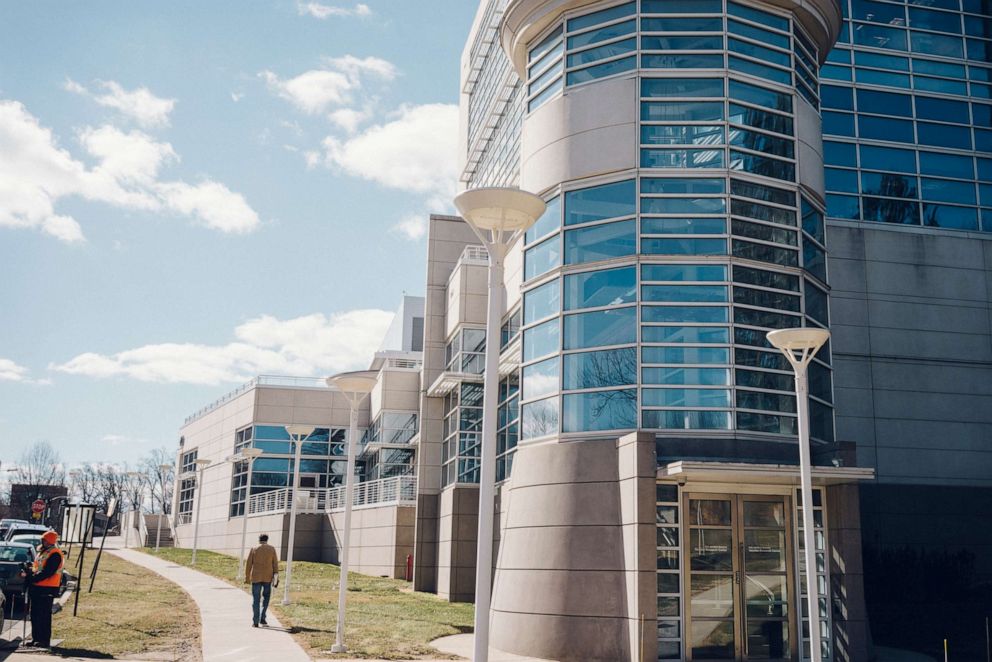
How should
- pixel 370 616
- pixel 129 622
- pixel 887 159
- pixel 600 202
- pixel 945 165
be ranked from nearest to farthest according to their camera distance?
pixel 129 622
pixel 600 202
pixel 370 616
pixel 887 159
pixel 945 165

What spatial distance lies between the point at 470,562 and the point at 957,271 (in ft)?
55.5

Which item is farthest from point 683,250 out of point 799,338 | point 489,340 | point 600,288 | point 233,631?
point 233,631

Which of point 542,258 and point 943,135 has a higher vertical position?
point 943,135

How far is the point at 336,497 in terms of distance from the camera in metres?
42.9

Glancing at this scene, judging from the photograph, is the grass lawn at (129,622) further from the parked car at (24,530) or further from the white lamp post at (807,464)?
the white lamp post at (807,464)

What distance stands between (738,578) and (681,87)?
34.1 feet

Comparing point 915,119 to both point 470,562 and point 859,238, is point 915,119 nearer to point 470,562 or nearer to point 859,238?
point 859,238

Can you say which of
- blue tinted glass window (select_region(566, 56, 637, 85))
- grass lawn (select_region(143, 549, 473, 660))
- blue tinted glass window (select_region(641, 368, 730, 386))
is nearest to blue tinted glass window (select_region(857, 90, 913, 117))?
blue tinted glass window (select_region(566, 56, 637, 85))

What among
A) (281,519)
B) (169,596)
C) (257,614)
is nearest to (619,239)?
(257,614)

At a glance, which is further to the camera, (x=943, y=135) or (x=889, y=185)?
(x=943, y=135)

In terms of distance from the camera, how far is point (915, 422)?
26828 mm

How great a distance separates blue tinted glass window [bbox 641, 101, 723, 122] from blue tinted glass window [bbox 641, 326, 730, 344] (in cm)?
468

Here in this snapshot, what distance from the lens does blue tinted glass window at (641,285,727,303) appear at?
763 inches

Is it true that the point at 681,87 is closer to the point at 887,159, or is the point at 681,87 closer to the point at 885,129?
the point at 887,159
